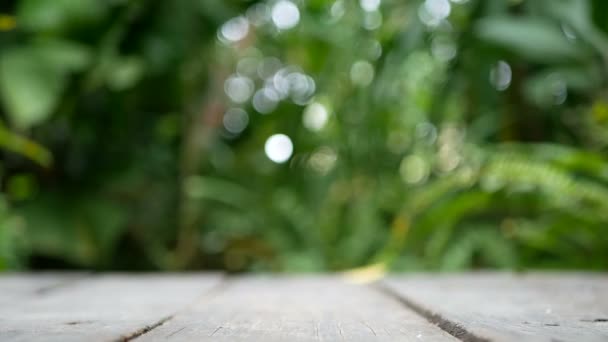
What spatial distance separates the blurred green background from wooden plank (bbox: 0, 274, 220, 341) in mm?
783

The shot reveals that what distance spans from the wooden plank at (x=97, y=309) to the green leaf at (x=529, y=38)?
89 cm

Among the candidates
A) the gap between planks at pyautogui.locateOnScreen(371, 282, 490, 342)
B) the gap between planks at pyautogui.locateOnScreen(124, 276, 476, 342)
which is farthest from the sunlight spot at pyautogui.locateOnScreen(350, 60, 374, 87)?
the gap between planks at pyautogui.locateOnScreen(371, 282, 490, 342)

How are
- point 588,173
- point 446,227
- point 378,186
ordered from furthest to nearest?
point 378,186 → point 446,227 → point 588,173

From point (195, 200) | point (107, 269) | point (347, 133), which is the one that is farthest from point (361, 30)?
point (107, 269)

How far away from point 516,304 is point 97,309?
1.45ft

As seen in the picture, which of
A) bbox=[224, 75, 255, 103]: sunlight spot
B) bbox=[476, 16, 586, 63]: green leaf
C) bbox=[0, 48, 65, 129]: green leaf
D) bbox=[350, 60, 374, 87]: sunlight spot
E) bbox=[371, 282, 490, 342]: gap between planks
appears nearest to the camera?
bbox=[371, 282, 490, 342]: gap between planks

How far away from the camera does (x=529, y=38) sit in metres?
1.49

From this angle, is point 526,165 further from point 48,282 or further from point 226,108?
point 226,108

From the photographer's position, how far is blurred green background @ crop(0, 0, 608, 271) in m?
1.59

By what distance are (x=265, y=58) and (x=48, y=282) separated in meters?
2.02

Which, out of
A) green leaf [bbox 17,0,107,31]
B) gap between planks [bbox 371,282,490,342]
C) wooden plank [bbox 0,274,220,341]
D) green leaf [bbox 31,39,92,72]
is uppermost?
green leaf [bbox 17,0,107,31]

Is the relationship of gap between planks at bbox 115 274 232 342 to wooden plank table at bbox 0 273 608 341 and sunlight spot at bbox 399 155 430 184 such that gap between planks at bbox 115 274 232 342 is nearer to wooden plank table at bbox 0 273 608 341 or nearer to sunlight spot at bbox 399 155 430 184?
wooden plank table at bbox 0 273 608 341

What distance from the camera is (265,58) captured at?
2.94 m

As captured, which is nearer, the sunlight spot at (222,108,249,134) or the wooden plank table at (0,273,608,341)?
the wooden plank table at (0,273,608,341)
